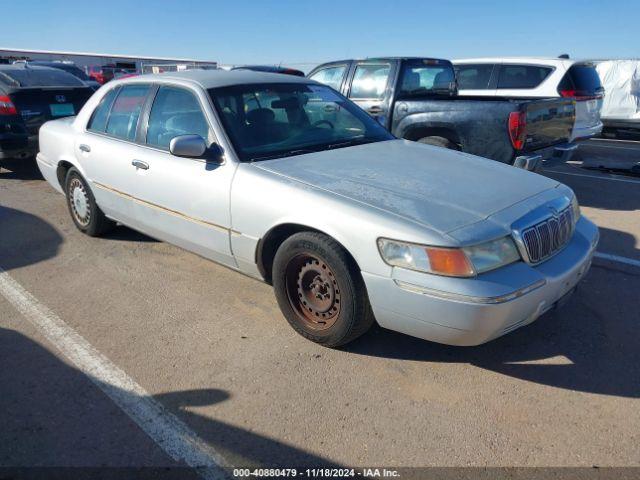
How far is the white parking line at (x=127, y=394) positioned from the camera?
2.44 meters

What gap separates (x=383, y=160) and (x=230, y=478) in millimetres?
2292

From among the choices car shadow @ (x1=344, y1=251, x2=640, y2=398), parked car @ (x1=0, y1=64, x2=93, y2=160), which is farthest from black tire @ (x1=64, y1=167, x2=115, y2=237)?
car shadow @ (x1=344, y1=251, x2=640, y2=398)

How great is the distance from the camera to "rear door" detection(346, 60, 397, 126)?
7.12m

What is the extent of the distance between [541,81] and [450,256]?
7.83m

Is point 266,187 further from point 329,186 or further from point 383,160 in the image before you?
point 383,160

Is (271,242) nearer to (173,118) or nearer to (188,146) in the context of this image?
(188,146)

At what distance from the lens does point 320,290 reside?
3.22 meters

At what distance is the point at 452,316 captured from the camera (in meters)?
2.65

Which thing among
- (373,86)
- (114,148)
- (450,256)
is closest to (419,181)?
(450,256)

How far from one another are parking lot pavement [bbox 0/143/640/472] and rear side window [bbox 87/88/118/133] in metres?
1.42

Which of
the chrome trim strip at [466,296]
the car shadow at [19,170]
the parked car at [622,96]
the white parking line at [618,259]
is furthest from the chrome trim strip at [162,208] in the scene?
the parked car at [622,96]

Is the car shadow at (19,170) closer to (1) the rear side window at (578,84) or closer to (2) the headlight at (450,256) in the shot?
(2) the headlight at (450,256)

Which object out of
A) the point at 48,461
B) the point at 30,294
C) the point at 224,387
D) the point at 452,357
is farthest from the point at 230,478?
the point at 30,294

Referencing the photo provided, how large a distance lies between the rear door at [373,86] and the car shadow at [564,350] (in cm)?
413
